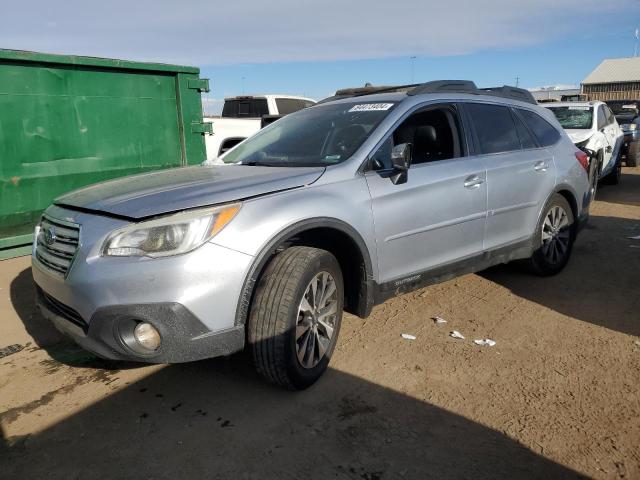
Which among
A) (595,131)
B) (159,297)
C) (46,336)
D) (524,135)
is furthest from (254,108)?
(159,297)

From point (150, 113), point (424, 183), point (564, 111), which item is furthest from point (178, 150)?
point (564, 111)

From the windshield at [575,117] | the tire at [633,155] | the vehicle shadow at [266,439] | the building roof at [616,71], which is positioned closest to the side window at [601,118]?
the windshield at [575,117]

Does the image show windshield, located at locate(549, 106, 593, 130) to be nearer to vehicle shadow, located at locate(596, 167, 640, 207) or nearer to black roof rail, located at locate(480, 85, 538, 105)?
vehicle shadow, located at locate(596, 167, 640, 207)

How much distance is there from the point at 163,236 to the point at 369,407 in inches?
57.0

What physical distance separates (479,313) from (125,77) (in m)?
4.65

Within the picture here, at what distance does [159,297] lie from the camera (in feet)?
8.64

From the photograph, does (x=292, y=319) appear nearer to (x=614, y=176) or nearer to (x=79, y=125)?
(x=79, y=125)

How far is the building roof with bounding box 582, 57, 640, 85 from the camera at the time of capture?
50.8m

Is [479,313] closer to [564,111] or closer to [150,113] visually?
[150,113]

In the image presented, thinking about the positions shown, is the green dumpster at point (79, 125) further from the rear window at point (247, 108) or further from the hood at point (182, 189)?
the rear window at point (247, 108)

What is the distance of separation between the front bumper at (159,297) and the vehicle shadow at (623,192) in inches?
345

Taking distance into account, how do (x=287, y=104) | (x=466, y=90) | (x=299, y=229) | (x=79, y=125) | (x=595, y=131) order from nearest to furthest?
(x=299, y=229) → (x=466, y=90) → (x=79, y=125) → (x=595, y=131) → (x=287, y=104)

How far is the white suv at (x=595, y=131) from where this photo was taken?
31.7ft

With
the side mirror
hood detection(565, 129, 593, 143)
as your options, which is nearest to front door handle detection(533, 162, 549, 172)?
the side mirror
